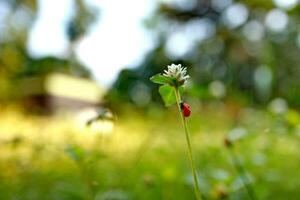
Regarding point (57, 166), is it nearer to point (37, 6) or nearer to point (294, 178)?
point (294, 178)

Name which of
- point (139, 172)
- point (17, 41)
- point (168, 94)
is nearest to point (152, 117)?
point (139, 172)

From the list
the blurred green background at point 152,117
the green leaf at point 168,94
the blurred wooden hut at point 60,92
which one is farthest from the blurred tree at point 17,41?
the green leaf at point 168,94

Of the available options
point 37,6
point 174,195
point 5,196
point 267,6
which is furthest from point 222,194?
point 267,6

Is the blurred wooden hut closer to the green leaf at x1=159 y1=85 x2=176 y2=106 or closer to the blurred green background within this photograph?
the blurred green background

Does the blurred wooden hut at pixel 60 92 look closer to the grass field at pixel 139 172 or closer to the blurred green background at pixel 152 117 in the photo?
the blurred green background at pixel 152 117

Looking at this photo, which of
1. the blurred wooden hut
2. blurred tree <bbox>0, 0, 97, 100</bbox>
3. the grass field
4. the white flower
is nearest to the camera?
the white flower

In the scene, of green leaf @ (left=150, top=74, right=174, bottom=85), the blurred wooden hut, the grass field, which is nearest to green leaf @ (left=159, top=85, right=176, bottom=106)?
green leaf @ (left=150, top=74, right=174, bottom=85)
